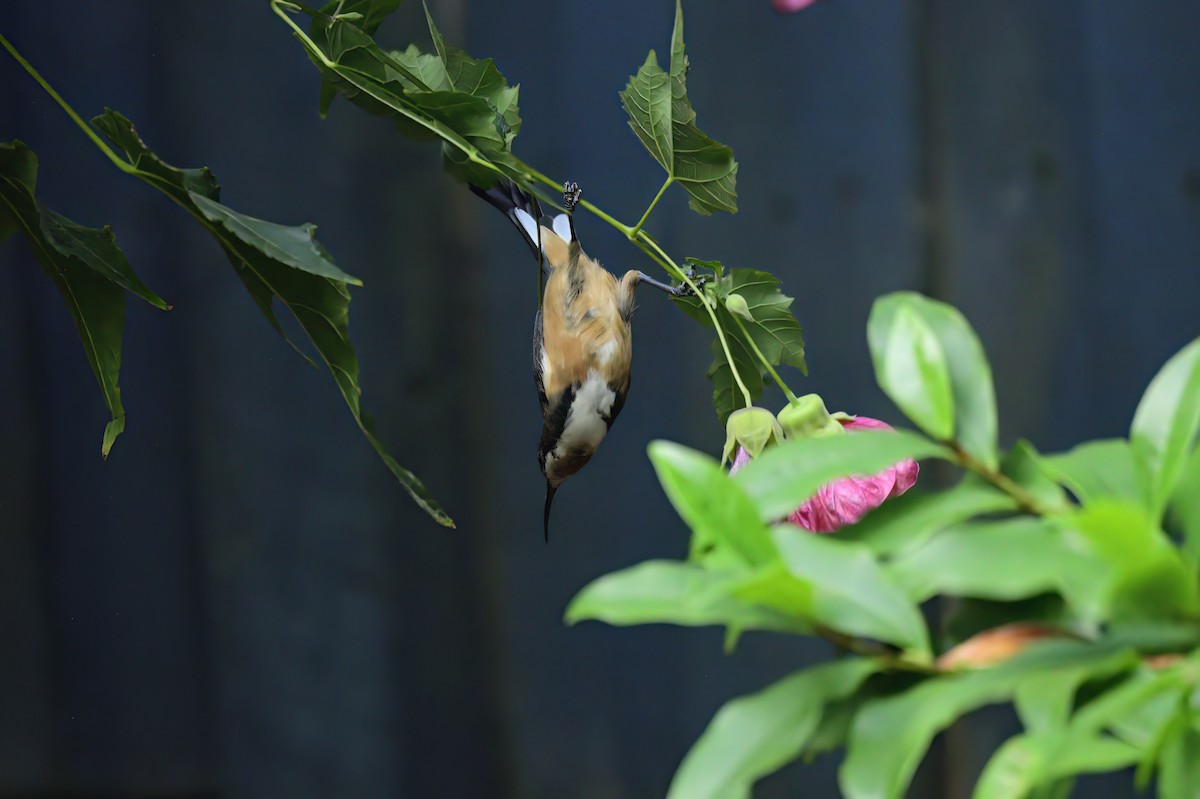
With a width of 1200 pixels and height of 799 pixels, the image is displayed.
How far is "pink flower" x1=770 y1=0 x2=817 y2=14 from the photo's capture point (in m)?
0.86

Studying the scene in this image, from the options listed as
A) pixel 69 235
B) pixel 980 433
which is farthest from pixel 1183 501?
pixel 69 235

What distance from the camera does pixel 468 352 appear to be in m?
0.92

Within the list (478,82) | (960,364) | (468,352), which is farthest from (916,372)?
(468,352)

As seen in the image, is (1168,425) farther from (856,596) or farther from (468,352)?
(468,352)

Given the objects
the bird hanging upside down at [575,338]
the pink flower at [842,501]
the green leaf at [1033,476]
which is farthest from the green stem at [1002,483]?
the bird hanging upside down at [575,338]

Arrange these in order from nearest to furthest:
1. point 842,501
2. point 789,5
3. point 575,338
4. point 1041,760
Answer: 1. point 1041,760
2. point 842,501
3. point 575,338
4. point 789,5

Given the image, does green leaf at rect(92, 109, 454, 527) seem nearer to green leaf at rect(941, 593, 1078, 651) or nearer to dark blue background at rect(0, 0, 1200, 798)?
green leaf at rect(941, 593, 1078, 651)

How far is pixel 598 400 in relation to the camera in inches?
19.2

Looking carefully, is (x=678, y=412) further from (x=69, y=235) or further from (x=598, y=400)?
(x=69, y=235)

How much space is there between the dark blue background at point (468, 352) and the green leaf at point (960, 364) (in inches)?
28.9

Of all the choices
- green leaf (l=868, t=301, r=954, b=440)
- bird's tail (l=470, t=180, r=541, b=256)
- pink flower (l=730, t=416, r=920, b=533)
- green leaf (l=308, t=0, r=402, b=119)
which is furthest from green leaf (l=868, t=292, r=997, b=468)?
bird's tail (l=470, t=180, r=541, b=256)

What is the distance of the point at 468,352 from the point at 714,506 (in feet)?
2.64

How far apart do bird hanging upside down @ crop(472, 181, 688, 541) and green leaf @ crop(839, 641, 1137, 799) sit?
34cm

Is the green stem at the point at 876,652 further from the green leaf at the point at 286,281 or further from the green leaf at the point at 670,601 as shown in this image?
the green leaf at the point at 286,281
